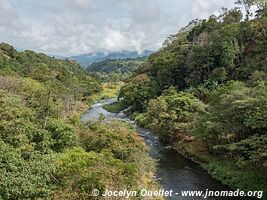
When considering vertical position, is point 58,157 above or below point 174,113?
below

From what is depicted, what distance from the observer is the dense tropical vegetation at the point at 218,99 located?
34.1 m

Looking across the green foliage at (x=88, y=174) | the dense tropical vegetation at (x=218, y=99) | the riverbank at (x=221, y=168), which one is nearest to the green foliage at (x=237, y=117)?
the dense tropical vegetation at (x=218, y=99)

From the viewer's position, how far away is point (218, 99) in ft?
144

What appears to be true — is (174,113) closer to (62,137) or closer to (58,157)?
(62,137)

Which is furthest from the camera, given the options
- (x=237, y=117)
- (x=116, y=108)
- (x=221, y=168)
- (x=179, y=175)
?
(x=116, y=108)

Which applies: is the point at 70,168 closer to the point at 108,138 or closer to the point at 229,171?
the point at 108,138

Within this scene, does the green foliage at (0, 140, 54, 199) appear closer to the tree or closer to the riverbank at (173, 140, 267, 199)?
the riverbank at (173, 140, 267, 199)

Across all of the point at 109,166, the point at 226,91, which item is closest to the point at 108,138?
the point at 109,166

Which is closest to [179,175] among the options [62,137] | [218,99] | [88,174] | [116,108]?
[218,99]

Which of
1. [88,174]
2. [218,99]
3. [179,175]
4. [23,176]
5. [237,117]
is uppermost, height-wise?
[218,99]

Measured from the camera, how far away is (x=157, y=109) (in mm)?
53188

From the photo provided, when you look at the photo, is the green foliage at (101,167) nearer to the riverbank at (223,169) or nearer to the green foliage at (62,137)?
the green foliage at (62,137)

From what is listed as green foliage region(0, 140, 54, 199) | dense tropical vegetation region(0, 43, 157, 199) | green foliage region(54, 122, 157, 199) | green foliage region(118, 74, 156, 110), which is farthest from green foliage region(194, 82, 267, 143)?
green foliage region(118, 74, 156, 110)

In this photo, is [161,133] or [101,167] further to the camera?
[161,133]
